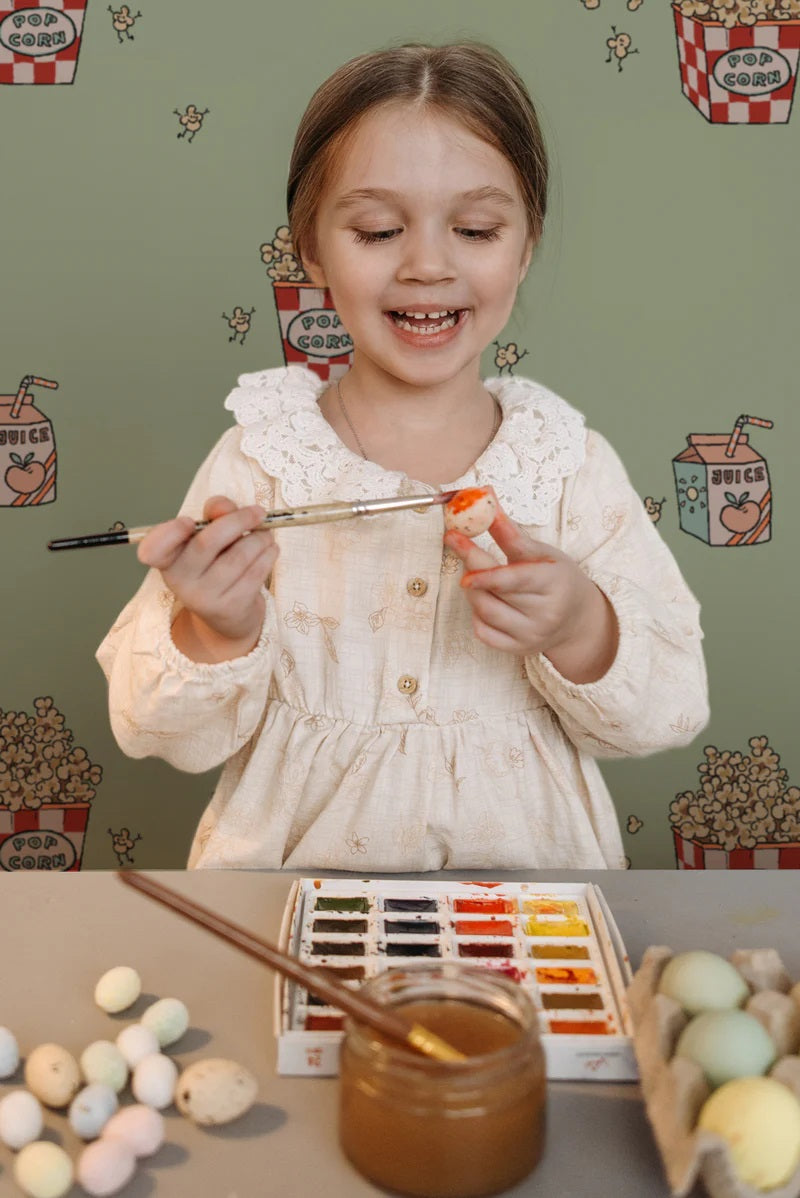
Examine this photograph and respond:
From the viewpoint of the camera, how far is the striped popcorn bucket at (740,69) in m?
1.65

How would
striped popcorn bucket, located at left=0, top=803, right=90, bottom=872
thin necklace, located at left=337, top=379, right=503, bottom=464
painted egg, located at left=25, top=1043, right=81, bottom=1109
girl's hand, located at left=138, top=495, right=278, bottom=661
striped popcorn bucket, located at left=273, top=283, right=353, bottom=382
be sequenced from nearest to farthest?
painted egg, located at left=25, top=1043, right=81, bottom=1109 < girl's hand, located at left=138, top=495, right=278, bottom=661 < thin necklace, located at left=337, top=379, right=503, bottom=464 < striped popcorn bucket, located at left=273, top=283, right=353, bottom=382 < striped popcorn bucket, located at left=0, top=803, right=90, bottom=872

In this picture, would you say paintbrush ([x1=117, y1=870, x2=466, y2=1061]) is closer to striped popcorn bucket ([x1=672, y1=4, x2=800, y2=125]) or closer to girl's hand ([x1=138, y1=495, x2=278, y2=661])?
girl's hand ([x1=138, y1=495, x2=278, y2=661])

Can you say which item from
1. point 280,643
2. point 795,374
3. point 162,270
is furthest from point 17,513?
point 795,374

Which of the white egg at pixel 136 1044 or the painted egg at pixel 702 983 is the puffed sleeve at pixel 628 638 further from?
the white egg at pixel 136 1044

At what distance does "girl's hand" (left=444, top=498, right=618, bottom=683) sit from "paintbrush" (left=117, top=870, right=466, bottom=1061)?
0.33 metres

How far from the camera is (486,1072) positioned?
1.83ft

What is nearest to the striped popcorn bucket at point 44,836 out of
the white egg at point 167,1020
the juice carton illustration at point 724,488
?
the juice carton illustration at point 724,488

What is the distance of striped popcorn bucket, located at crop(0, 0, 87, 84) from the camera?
1620 millimetres

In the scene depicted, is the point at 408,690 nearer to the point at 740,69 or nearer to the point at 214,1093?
the point at 214,1093

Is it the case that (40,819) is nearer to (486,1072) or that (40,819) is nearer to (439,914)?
(439,914)

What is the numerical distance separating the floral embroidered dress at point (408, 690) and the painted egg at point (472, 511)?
0.55 feet

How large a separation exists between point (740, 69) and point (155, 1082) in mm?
1516

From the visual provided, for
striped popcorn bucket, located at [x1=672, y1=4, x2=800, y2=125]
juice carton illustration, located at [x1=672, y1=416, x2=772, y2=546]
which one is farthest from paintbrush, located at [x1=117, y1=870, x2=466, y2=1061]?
striped popcorn bucket, located at [x1=672, y1=4, x2=800, y2=125]

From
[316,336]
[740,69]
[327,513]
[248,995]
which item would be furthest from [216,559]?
[740,69]
